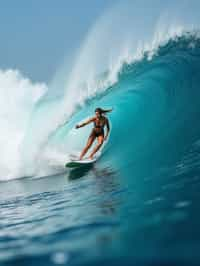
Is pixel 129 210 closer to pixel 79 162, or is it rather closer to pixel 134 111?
pixel 79 162

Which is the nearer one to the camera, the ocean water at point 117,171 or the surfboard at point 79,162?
the ocean water at point 117,171

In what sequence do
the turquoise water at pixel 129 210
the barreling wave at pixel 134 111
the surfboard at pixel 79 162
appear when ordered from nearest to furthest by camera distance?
the turquoise water at pixel 129 210 → the surfboard at pixel 79 162 → the barreling wave at pixel 134 111

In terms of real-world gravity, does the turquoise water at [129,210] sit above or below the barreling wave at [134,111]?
below

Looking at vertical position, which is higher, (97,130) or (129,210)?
(97,130)

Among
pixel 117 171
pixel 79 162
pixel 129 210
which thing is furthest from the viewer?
pixel 79 162

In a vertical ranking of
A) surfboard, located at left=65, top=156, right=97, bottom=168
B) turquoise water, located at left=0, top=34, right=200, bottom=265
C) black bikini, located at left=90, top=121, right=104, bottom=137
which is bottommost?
turquoise water, located at left=0, top=34, right=200, bottom=265

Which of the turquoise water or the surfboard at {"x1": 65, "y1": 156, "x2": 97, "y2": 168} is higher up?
the surfboard at {"x1": 65, "y1": 156, "x2": 97, "y2": 168}

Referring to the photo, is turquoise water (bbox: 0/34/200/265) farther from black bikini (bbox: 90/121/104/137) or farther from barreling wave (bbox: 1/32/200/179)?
black bikini (bbox: 90/121/104/137)

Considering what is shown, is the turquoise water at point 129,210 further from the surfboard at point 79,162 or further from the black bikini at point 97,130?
the black bikini at point 97,130

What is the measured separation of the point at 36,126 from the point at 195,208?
1062 centimetres

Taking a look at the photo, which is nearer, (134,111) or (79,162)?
(79,162)

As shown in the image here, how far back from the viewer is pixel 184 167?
518 centimetres

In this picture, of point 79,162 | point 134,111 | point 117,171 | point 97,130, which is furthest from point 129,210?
point 134,111

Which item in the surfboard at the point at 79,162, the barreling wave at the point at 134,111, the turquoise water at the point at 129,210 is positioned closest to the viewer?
the turquoise water at the point at 129,210
